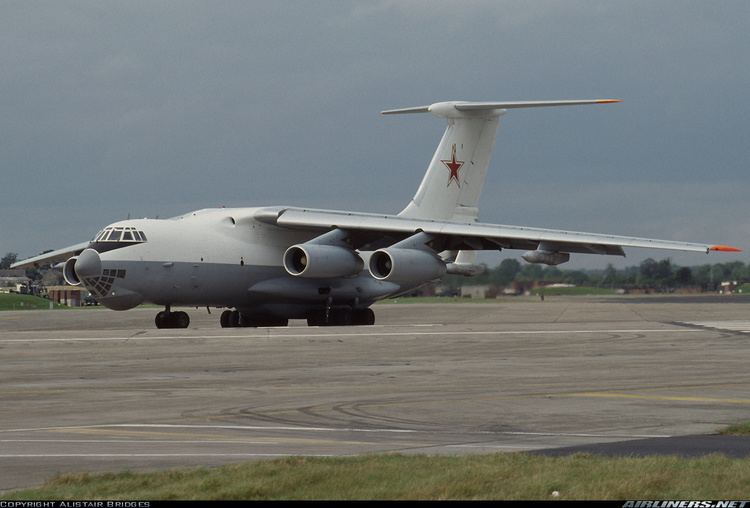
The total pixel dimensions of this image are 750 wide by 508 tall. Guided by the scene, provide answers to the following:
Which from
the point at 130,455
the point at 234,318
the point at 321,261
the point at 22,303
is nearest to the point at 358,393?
the point at 130,455

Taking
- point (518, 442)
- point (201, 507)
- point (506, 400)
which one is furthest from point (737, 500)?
point (506, 400)

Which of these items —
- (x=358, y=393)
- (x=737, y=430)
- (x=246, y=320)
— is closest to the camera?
(x=737, y=430)

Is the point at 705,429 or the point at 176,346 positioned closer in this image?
the point at 705,429

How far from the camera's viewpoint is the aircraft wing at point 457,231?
3788cm

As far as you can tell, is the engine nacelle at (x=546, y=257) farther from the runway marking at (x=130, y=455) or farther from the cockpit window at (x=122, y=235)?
the runway marking at (x=130, y=455)

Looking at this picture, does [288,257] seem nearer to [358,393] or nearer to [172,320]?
[172,320]

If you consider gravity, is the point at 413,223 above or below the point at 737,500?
above

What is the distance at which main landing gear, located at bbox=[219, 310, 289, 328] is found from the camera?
136 feet

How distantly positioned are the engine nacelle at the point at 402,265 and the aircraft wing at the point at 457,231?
106 centimetres

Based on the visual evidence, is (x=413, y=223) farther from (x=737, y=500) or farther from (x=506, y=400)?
(x=737, y=500)

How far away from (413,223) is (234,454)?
1106 inches

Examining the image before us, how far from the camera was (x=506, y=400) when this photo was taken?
16797 millimetres

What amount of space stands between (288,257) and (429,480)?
2923 centimetres

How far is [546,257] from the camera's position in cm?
3850
